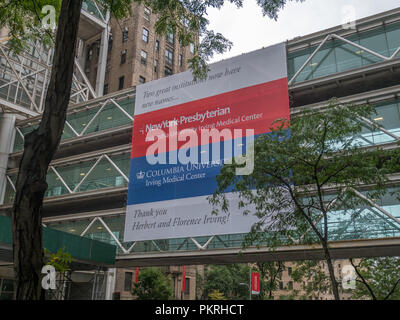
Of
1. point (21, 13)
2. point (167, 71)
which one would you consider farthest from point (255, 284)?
point (21, 13)

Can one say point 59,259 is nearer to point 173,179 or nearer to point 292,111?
point 173,179

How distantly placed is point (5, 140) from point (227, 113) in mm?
23502

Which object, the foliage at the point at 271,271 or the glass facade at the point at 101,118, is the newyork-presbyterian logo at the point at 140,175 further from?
the foliage at the point at 271,271

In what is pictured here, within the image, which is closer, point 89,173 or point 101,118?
point 89,173

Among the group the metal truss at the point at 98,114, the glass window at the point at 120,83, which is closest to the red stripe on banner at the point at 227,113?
the metal truss at the point at 98,114

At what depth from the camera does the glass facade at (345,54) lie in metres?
23.2

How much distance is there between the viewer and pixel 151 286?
117ft

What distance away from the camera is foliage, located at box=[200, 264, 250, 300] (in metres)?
54.3

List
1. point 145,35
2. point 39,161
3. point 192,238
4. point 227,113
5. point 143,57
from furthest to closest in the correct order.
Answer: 1. point 145,35
2. point 143,57
3. point 227,113
4. point 192,238
5. point 39,161

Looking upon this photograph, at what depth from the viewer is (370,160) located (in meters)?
12.2

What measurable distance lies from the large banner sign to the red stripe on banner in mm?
57

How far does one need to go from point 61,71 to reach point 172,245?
20.4 meters

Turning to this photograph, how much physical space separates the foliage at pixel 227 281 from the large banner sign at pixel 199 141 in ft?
103
